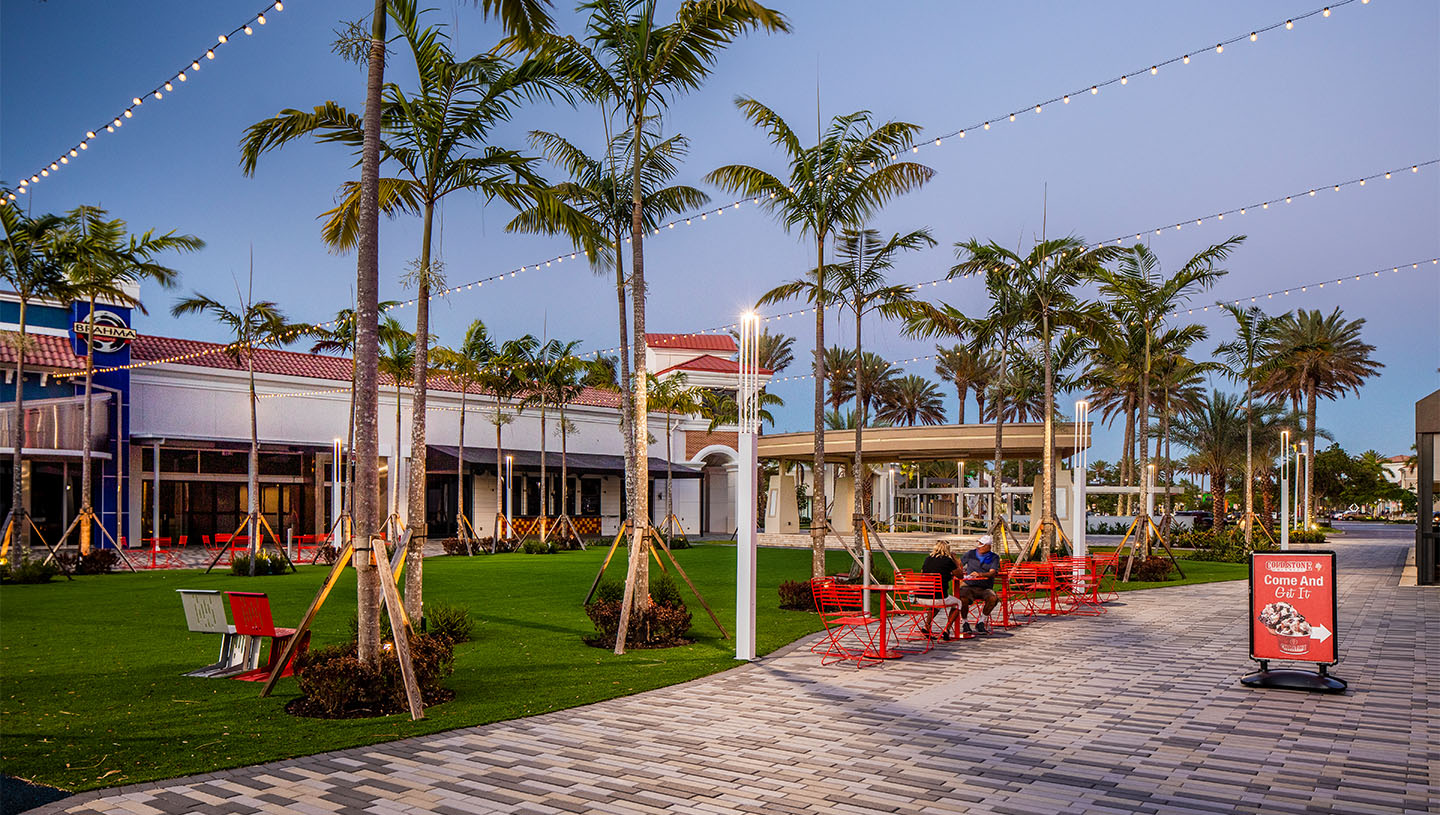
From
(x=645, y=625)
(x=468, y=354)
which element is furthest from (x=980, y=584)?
(x=468, y=354)

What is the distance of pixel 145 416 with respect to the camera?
95.1ft

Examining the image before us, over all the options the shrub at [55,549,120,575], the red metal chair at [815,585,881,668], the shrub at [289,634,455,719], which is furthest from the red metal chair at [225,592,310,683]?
the shrub at [55,549,120,575]

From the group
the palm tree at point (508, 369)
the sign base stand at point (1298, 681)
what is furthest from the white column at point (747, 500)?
the palm tree at point (508, 369)

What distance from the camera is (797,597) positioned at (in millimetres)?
15469

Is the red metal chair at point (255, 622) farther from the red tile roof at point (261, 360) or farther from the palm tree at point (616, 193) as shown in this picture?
the red tile roof at point (261, 360)

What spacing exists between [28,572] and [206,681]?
1322 cm

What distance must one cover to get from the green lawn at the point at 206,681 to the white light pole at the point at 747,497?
48cm

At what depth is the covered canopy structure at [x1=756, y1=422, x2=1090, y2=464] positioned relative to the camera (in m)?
30.4

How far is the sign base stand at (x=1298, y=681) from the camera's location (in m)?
8.66

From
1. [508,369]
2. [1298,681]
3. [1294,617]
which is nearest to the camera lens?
[1298,681]

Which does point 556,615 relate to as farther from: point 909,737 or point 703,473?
point 703,473

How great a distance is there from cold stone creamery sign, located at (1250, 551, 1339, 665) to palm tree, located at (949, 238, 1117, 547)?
36.6ft

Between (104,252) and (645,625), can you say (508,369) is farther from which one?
(645,625)

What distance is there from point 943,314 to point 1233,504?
67121mm
